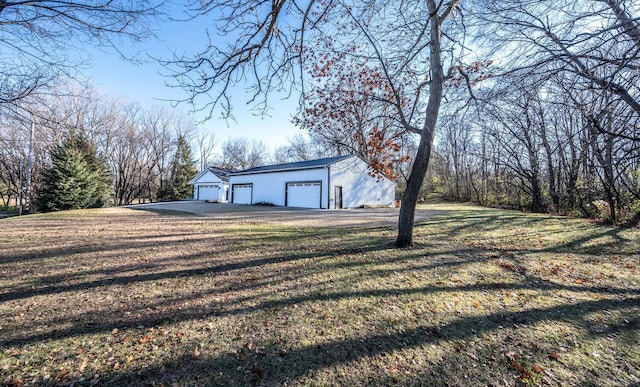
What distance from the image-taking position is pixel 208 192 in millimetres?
28469

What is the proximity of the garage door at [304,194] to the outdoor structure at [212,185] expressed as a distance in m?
10.9

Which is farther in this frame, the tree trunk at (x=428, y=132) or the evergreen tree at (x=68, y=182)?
the evergreen tree at (x=68, y=182)

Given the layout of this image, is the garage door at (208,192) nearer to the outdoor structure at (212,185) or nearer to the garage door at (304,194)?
the outdoor structure at (212,185)

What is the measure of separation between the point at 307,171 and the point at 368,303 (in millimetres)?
15942

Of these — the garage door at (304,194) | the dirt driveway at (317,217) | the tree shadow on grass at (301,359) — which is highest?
the garage door at (304,194)

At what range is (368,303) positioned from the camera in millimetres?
3318

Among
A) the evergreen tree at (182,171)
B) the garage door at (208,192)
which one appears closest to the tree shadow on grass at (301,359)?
the garage door at (208,192)

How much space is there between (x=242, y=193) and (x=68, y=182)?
38.0 ft

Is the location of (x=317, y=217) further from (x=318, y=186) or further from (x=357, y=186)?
(x=357, y=186)

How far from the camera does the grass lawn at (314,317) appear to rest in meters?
2.13

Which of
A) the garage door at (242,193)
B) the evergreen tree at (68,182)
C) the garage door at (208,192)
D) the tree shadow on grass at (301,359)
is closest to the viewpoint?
the tree shadow on grass at (301,359)

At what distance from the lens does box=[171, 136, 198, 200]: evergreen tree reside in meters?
32.7

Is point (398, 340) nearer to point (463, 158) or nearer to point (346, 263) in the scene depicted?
point (346, 263)

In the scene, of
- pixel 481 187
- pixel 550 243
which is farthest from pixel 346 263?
pixel 481 187
